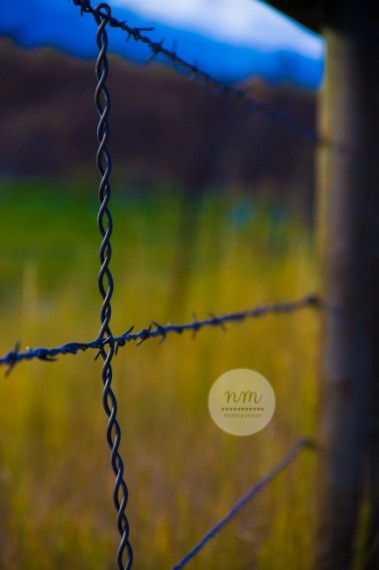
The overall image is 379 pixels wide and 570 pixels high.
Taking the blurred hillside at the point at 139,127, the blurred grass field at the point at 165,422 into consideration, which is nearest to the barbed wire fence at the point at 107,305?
the blurred grass field at the point at 165,422

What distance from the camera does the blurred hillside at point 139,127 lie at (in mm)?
9016

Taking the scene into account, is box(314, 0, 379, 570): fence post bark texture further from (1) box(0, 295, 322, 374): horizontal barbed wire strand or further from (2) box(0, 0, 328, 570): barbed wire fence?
(2) box(0, 0, 328, 570): barbed wire fence

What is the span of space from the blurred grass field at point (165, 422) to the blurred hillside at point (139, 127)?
196 inches

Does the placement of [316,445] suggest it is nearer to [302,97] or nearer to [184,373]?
[184,373]

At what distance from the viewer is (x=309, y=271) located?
105 inches

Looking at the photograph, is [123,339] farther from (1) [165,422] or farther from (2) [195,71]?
(1) [165,422]

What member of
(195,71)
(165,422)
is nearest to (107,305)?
(195,71)

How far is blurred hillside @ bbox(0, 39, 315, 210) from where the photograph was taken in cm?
902

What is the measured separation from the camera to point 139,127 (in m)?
11.6

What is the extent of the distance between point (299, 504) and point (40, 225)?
322 inches

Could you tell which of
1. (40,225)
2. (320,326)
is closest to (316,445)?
(320,326)

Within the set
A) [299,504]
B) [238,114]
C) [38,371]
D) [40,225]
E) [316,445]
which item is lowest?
[299,504]

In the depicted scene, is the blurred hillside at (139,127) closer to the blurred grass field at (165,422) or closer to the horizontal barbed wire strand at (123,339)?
the blurred grass field at (165,422)

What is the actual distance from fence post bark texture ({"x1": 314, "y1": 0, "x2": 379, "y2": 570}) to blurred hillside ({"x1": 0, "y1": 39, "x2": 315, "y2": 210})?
264 inches
